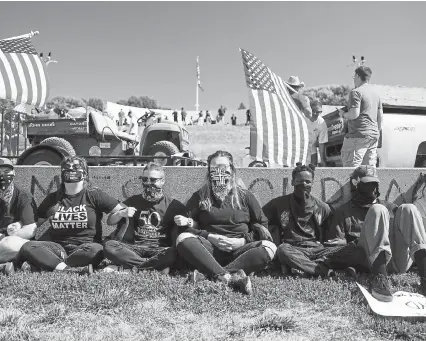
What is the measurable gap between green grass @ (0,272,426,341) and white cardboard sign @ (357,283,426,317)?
6 centimetres

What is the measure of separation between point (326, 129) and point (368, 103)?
2.82m

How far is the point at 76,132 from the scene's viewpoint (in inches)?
397

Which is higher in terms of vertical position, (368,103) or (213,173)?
(368,103)

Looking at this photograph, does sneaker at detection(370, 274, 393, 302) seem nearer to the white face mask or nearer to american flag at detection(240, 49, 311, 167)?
the white face mask

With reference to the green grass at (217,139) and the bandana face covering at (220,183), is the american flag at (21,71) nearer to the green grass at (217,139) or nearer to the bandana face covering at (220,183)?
the bandana face covering at (220,183)

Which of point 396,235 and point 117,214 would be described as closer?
point 396,235

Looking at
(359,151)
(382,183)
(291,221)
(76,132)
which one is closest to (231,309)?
(291,221)

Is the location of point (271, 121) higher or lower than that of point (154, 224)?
higher

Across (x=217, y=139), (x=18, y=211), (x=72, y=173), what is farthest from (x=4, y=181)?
(x=217, y=139)

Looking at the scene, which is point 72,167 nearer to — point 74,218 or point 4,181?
Answer: point 74,218

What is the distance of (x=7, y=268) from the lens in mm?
3896

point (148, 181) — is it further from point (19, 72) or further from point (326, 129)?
point (19, 72)

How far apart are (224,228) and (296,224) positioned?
28.8 inches

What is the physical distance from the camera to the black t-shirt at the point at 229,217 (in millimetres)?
4148
